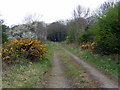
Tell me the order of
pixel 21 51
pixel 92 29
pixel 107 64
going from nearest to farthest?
pixel 107 64
pixel 21 51
pixel 92 29

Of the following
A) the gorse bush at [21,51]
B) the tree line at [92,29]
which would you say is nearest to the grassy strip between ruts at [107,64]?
the tree line at [92,29]

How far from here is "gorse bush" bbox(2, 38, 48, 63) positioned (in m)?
12.7

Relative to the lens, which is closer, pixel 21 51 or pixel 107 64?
pixel 107 64

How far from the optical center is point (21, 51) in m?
13.8

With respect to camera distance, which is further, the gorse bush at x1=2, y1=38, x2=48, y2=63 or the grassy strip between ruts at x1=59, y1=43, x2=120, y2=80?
the gorse bush at x1=2, y1=38, x2=48, y2=63

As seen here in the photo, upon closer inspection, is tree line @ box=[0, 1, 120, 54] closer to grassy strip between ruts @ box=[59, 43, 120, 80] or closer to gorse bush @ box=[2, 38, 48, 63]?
grassy strip between ruts @ box=[59, 43, 120, 80]

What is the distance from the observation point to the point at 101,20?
41.8 feet

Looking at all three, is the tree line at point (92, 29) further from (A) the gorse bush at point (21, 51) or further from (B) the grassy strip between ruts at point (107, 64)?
(A) the gorse bush at point (21, 51)

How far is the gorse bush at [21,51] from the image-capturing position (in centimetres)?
1267

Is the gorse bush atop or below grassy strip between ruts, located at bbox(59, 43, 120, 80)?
atop

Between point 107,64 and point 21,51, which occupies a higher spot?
point 21,51

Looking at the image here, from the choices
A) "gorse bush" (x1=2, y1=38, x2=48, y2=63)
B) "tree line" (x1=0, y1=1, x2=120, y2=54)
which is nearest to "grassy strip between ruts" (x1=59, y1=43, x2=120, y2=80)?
"tree line" (x1=0, y1=1, x2=120, y2=54)

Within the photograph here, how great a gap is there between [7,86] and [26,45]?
25.8ft

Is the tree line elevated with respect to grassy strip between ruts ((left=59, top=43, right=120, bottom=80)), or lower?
elevated
